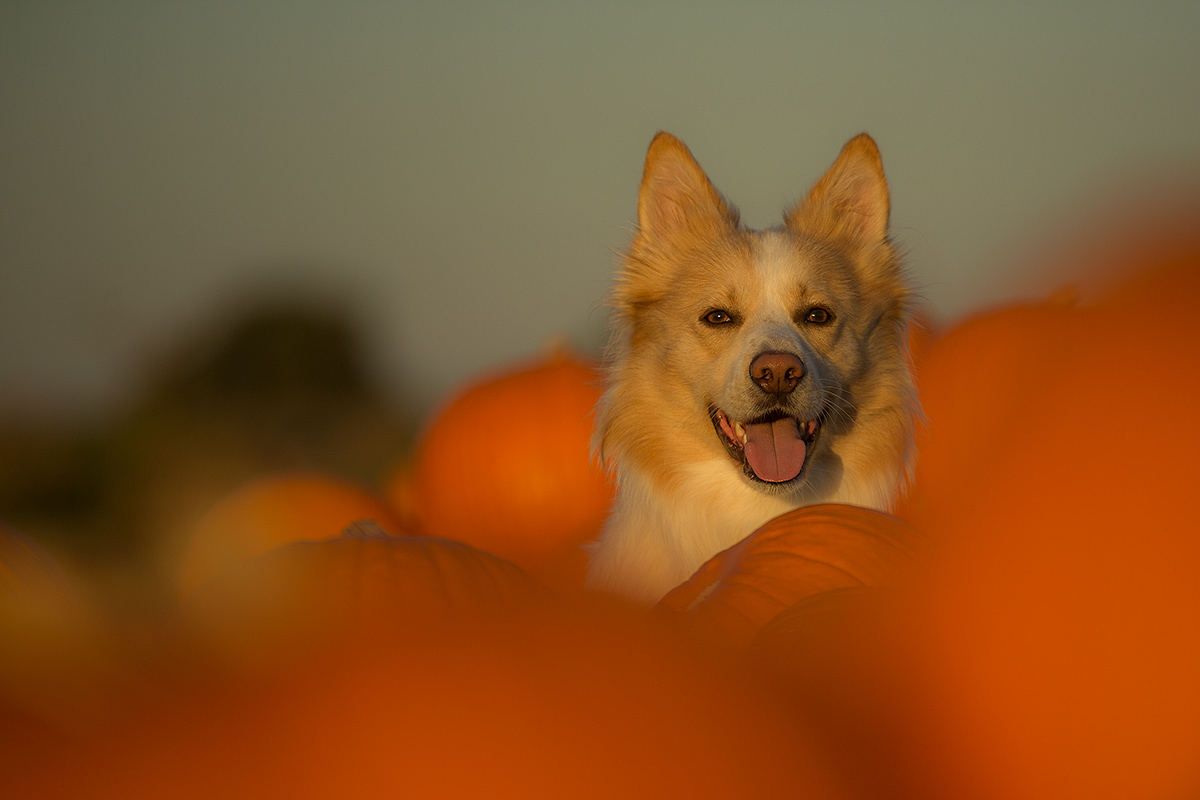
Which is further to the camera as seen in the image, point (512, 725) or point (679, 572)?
point (679, 572)

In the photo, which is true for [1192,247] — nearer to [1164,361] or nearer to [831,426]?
[1164,361]

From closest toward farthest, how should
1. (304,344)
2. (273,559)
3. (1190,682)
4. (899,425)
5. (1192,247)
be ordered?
(1190,682) < (1192,247) < (273,559) < (899,425) < (304,344)

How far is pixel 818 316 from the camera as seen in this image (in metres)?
3.39

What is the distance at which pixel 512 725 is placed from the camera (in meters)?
1.06

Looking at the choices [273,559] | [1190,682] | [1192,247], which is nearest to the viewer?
[1190,682]

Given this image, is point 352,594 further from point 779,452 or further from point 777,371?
point 779,452

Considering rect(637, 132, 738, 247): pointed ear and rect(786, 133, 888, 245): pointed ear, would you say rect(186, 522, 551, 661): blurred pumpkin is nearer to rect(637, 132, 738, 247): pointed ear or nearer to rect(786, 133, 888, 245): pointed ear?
rect(637, 132, 738, 247): pointed ear

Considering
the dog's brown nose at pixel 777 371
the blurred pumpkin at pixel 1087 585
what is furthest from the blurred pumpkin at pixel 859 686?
the dog's brown nose at pixel 777 371

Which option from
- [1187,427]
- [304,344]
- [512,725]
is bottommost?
[304,344]

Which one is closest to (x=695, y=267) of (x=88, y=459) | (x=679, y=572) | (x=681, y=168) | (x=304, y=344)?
(x=681, y=168)

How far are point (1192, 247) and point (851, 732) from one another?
2.30 feet

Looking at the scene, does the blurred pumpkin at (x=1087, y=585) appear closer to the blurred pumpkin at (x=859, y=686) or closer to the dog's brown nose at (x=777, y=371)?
the blurred pumpkin at (x=859, y=686)

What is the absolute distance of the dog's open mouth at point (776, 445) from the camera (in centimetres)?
324

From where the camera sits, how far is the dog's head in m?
3.24
